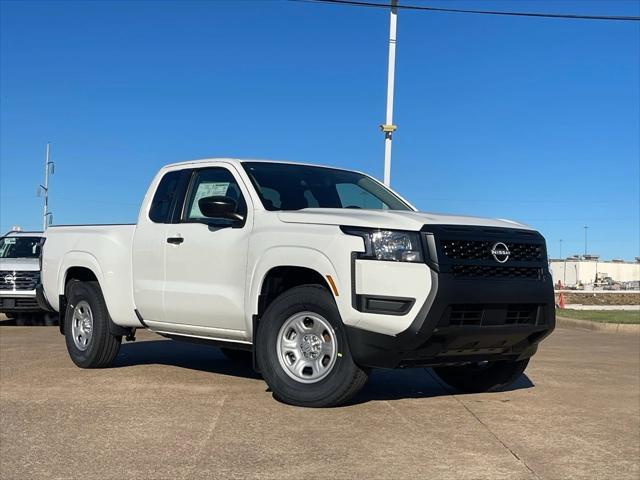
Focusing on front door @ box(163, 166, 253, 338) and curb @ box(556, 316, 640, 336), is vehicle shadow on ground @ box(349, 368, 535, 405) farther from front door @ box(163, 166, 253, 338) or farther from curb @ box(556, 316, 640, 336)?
curb @ box(556, 316, 640, 336)

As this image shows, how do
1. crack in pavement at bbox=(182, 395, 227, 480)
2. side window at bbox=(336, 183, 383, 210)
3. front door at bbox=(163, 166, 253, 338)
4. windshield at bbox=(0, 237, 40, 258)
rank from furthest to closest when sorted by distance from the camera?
windshield at bbox=(0, 237, 40, 258)
side window at bbox=(336, 183, 383, 210)
front door at bbox=(163, 166, 253, 338)
crack in pavement at bbox=(182, 395, 227, 480)

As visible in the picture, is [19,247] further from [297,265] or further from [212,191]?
[297,265]

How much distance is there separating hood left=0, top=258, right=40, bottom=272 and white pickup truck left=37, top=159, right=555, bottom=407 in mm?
7599

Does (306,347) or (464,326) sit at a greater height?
(464,326)

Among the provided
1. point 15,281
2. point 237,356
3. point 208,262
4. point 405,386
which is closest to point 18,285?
point 15,281

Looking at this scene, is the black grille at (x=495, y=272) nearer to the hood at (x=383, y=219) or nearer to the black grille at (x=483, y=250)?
the black grille at (x=483, y=250)

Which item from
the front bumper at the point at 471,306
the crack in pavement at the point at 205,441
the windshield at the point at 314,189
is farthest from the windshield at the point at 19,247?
the front bumper at the point at 471,306

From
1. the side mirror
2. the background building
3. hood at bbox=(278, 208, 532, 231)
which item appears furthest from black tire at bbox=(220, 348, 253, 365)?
the background building

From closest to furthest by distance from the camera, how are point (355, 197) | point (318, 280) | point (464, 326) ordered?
point (464, 326)
point (318, 280)
point (355, 197)

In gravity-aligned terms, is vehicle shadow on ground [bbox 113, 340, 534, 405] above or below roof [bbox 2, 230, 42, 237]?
below

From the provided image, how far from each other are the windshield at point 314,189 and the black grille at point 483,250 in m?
1.57

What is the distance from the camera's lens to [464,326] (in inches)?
207

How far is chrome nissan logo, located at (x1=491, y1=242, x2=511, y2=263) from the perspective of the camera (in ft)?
18.0

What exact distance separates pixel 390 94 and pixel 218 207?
953 centimetres
